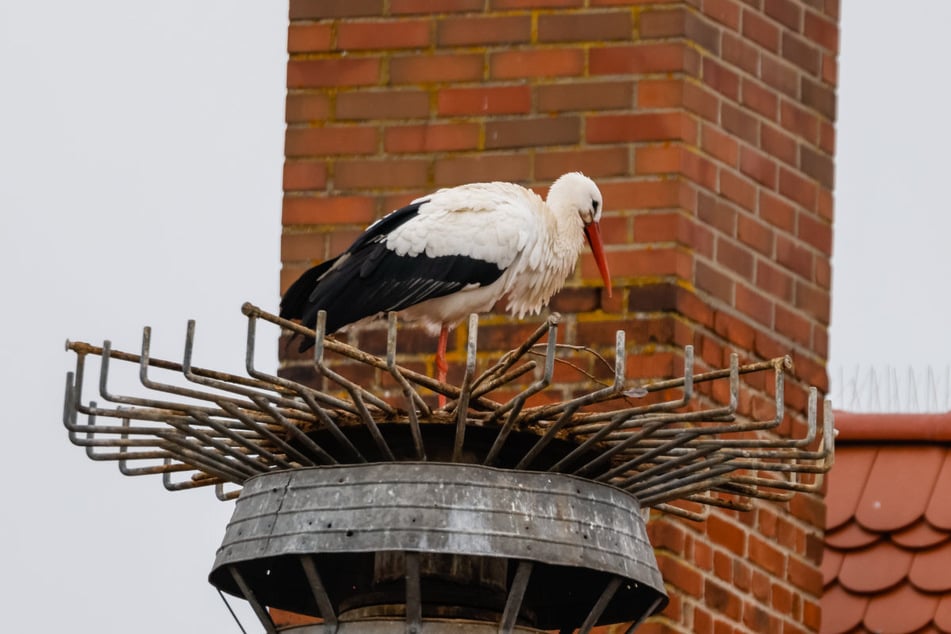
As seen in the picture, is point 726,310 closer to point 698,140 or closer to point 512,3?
point 698,140

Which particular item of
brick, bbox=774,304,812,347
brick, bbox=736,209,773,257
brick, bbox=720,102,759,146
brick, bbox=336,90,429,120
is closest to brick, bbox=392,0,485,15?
brick, bbox=336,90,429,120

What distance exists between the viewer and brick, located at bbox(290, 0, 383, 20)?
6605 mm

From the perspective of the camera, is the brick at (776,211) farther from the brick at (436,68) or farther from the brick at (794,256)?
the brick at (436,68)

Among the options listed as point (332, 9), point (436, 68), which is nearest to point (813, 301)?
point (436, 68)

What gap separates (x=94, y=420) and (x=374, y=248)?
1.89 meters

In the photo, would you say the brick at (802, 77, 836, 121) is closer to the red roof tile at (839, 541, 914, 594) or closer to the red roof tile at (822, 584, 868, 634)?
the red roof tile at (839, 541, 914, 594)

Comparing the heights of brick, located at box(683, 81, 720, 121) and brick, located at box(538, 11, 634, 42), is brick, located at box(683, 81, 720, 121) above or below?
below

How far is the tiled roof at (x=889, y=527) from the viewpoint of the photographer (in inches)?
258

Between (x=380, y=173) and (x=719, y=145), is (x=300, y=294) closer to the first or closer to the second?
(x=380, y=173)

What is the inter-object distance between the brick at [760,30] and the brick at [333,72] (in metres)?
1.09

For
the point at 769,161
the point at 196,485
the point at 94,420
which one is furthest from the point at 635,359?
the point at 94,420

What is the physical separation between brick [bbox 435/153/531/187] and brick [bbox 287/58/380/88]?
363mm

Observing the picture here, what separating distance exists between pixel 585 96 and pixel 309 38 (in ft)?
2.86

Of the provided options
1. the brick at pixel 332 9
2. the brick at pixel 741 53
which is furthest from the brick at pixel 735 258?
the brick at pixel 332 9
